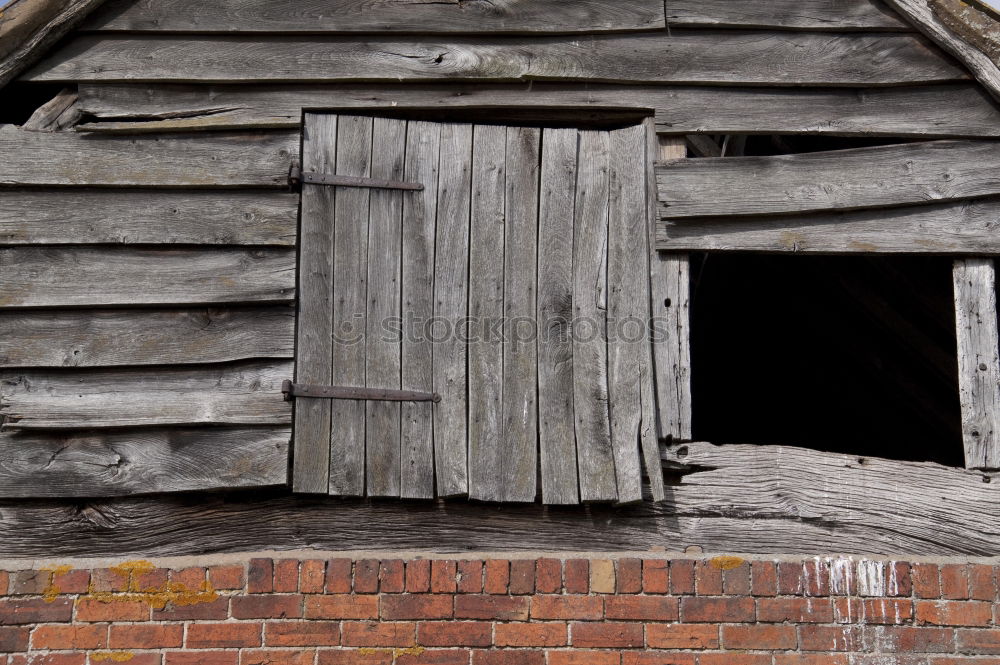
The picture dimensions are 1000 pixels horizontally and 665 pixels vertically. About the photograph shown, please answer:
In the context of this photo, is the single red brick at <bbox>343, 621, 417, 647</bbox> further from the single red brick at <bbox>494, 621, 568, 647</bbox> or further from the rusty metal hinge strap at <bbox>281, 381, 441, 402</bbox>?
the rusty metal hinge strap at <bbox>281, 381, 441, 402</bbox>

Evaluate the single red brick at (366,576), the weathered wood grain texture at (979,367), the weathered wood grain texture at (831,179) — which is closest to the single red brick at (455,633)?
the single red brick at (366,576)

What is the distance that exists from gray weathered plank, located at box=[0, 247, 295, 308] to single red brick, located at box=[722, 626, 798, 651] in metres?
2.03

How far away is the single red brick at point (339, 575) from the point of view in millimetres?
3500

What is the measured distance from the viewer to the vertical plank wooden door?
361 cm

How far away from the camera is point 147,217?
376 cm

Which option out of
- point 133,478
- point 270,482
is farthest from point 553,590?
point 133,478

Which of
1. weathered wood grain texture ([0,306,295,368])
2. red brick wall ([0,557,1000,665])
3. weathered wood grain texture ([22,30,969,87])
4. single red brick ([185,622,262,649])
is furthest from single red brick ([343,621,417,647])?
weathered wood grain texture ([22,30,969,87])

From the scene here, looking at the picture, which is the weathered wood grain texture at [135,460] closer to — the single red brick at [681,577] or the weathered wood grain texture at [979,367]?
the single red brick at [681,577]

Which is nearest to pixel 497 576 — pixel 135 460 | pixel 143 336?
pixel 135 460

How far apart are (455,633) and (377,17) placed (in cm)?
244

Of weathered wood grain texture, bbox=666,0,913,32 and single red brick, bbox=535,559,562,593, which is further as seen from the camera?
weathered wood grain texture, bbox=666,0,913,32

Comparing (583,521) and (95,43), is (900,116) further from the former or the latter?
(95,43)

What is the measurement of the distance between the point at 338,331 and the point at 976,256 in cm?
252

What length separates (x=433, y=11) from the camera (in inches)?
157
